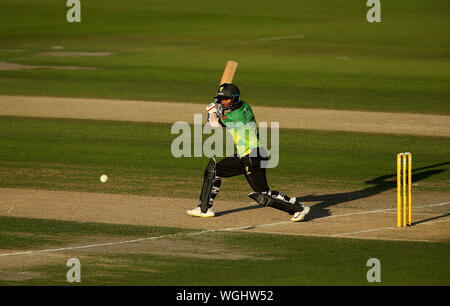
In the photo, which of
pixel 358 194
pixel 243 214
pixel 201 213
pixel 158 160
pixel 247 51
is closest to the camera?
pixel 201 213

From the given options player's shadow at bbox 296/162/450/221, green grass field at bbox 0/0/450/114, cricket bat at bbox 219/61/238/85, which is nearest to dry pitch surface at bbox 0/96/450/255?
player's shadow at bbox 296/162/450/221

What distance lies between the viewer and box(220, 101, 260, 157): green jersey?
13547mm

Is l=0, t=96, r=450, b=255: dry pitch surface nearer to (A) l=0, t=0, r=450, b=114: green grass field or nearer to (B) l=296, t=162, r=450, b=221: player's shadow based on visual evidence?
(B) l=296, t=162, r=450, b=221: player's shadow

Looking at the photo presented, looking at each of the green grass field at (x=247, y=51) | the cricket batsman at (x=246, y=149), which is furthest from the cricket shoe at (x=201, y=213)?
the green grass field at (x=247, y=51)

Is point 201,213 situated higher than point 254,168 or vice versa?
point 254,168

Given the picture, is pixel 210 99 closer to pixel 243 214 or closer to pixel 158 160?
pixel 158 160

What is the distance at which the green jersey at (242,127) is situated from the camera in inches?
533

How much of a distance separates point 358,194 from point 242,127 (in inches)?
128

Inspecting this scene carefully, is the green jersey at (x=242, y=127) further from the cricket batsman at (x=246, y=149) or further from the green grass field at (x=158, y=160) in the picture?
the green grass field at (x=158, y=160)

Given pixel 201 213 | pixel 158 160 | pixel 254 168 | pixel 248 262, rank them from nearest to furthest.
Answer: pixel 248 262 < pixel 254 168 < pixel 201 213 < pixel 158 160

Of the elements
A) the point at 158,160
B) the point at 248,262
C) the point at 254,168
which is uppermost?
the point at 158,160

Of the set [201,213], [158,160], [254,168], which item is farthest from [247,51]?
[254,168]

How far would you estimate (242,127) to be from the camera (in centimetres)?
1357

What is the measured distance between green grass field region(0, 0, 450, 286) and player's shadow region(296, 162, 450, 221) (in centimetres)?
8
